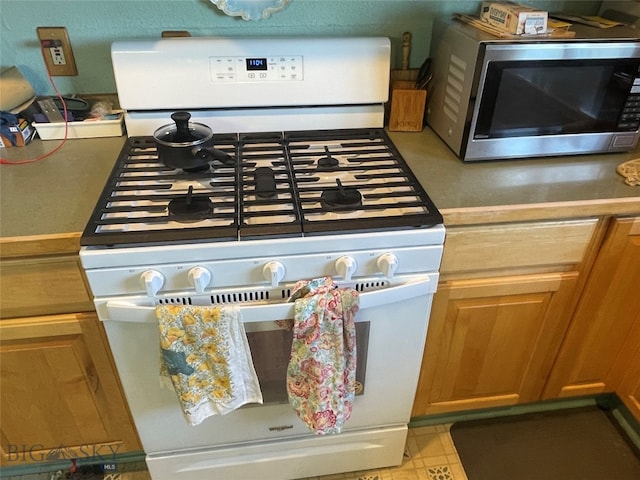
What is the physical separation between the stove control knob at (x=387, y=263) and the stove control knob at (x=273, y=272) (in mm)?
213

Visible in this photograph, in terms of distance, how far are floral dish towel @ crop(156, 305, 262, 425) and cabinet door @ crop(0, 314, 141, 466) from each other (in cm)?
25

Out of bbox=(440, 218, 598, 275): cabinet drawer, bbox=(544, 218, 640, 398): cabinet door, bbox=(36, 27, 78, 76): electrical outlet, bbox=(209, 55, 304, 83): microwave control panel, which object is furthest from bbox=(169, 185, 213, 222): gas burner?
bbox=(544, 218, 640, 398): cabinet door

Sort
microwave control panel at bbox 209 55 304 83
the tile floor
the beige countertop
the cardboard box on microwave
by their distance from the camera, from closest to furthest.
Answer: the beige countertop
the cardboard box on microwave
microwave control panel at bbox 209 55 304 83
the tile floor

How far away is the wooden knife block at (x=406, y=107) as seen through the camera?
1.46 m

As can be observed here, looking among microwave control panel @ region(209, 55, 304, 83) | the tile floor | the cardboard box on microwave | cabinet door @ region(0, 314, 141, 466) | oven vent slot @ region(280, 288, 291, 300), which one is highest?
the cardboard box on microwave

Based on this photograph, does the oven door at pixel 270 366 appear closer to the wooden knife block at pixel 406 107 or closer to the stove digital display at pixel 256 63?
the wooden knife block at pixel 406 107

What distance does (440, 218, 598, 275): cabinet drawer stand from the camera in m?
1.19

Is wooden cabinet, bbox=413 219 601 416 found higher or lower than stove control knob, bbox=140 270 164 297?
lower

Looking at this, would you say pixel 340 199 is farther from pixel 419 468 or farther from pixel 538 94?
pixel 419 468

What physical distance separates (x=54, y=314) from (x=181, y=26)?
85cm

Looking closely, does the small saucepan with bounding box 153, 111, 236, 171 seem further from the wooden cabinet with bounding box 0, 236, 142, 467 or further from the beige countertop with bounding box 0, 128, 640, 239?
the wooden cabinet with bounding box 0, 236, 142, 467

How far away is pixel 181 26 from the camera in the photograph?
143cm

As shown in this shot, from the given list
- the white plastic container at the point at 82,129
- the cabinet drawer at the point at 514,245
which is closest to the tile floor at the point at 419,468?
the cabinet drawer at the point at 514,245

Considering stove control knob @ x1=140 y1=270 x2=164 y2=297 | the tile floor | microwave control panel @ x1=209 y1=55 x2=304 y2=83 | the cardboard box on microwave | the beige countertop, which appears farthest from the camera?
the tile floor
